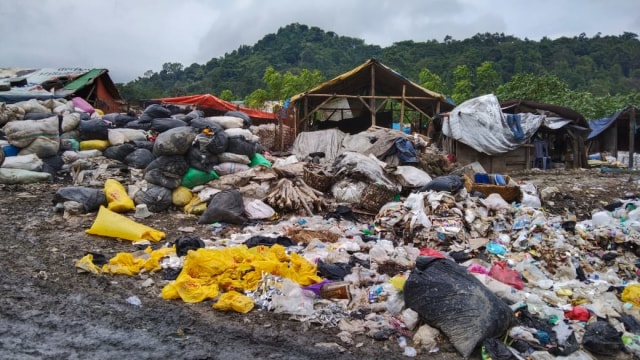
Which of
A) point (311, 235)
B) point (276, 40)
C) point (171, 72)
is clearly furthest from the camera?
point (276, 40)

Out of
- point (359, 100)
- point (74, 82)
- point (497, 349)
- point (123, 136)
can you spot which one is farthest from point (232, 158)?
point (74, 82)

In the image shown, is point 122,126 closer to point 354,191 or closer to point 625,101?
point 354,191

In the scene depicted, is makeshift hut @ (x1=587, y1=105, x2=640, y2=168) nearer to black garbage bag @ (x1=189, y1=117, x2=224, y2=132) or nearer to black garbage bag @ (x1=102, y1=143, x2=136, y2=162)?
black garbage bag @ (x1=189, y1=117, x2=224, y2=132)

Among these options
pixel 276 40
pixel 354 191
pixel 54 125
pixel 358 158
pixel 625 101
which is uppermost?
pixel 276 40

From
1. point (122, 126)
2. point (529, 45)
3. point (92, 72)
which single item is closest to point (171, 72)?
point (529, 45)

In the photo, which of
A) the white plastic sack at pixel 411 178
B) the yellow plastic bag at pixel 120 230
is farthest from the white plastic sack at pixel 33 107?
the white plastic sack at pixel 411 178

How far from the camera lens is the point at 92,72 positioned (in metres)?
14.6

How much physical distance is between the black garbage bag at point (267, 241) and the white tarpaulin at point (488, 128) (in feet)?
21.9

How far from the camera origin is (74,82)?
46.3 feet

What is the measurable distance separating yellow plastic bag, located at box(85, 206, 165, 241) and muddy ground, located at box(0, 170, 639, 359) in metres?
0.30

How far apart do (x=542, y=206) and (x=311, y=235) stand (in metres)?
3.72

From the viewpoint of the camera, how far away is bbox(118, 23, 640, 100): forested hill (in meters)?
42.8

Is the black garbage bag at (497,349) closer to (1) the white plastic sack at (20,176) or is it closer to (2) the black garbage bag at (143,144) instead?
(2) the black garbage bag at (143,144)

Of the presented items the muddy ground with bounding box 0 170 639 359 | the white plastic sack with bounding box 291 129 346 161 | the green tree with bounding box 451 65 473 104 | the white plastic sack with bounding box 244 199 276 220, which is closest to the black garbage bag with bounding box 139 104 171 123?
the white plastic sack with bounding box 291 129 346 161
